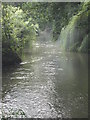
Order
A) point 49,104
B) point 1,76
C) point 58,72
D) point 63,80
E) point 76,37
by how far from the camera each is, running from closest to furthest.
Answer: point 49,104 < point 63,80 < point 1,76 < point 58,72 < point 76,37

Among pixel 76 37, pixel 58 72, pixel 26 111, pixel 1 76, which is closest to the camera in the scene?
pixel 26 111

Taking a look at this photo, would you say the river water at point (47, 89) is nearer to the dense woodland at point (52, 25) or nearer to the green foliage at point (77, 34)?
the dense woodland at point (52, 25)

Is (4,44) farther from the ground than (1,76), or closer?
farther from the ground

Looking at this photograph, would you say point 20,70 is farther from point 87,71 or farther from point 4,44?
point 87,71

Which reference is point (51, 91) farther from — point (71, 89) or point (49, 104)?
point (49, 104)

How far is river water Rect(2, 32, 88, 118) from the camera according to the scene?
846cm

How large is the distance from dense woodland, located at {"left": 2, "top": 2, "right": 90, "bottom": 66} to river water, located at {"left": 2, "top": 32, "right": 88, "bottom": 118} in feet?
4.81

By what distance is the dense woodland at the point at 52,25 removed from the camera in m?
13.6

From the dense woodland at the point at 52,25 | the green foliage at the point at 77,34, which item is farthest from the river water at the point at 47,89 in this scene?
the green foliage at the point at 77,34

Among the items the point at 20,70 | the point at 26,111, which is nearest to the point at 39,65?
the point at 20,70

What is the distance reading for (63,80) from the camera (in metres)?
12.7

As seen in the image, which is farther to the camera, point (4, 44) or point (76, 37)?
point (76, 37)

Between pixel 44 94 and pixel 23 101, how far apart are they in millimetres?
1215

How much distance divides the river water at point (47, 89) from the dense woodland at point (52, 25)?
4.81ft
